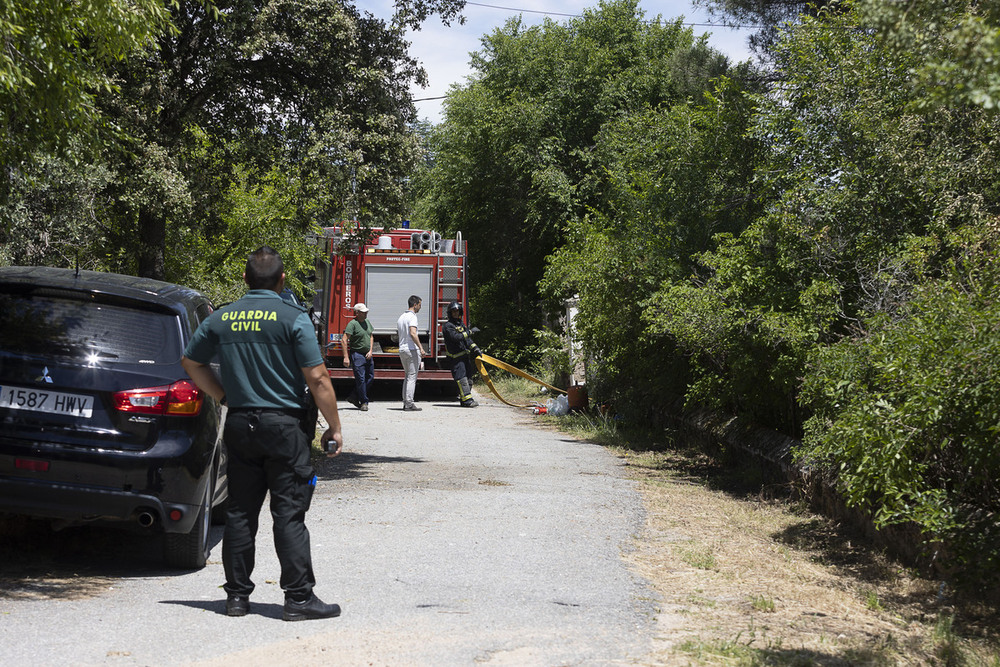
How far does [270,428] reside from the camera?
523 cm

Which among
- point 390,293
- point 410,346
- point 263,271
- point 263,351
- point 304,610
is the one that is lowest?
point 304,610

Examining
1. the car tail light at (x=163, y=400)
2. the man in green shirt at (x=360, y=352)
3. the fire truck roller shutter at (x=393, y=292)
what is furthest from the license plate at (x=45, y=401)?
the fire truck roller shutter at (x=393, y=292)

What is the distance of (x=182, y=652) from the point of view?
186 inches

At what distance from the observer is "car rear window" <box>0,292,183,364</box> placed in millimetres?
6051

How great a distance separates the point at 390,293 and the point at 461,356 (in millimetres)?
2366

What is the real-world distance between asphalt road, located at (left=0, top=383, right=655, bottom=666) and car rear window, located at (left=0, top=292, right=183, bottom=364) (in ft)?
4.27

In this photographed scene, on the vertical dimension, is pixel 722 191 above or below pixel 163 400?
above

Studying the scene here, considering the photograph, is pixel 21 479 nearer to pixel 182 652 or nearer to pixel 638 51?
pixel 182 652

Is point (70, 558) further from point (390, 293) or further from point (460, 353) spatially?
point (390, 293)

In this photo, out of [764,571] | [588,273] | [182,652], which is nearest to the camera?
[182,652]

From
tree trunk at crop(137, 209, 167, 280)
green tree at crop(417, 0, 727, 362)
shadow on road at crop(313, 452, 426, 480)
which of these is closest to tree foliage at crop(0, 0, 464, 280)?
tree trunk at crop(137, 209, 167, 280)

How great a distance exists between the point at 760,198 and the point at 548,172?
1740 cm

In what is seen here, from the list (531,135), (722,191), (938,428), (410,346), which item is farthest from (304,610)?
(531,135)

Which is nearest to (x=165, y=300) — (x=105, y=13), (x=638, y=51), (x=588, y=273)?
(x=105, y=13)
